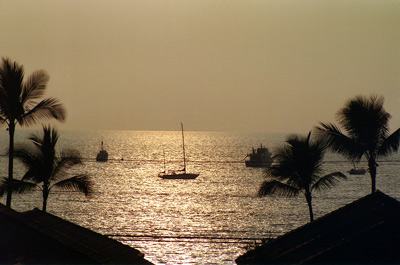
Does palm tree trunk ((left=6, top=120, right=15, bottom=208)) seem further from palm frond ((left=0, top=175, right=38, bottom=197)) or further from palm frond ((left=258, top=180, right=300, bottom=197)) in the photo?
palm frond ((left=258, top=180, right=300, bottom=197))

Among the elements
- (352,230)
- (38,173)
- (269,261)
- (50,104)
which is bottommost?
(269,261)

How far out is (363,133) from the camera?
19.8 m

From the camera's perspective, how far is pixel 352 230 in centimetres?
1276

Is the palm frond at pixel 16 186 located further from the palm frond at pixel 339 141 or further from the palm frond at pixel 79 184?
the palm frond at pixel 339 141

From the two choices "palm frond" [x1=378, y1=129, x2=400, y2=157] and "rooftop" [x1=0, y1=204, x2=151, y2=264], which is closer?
"rooftop" [x1=0, y1=204, x2=151, y2=264]

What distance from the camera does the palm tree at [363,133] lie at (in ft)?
64.8

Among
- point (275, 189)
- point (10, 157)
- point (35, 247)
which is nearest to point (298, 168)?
point (275, 189)

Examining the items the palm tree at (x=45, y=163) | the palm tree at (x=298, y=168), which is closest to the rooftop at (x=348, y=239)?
the palm tree at (x=298, y=168)

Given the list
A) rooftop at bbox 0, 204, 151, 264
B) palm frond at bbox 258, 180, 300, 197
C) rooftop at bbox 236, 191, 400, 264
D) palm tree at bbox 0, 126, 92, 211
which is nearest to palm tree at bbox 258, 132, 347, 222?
palm frond at bbox 258, 180, 300, 197

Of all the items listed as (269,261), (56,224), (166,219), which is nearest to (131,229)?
(166,219)

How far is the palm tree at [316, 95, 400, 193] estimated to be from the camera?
64.8 ft

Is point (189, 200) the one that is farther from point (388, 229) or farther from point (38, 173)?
point (388, 229)

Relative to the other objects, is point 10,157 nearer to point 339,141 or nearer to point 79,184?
point 79,184

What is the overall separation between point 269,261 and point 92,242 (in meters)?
6.67
